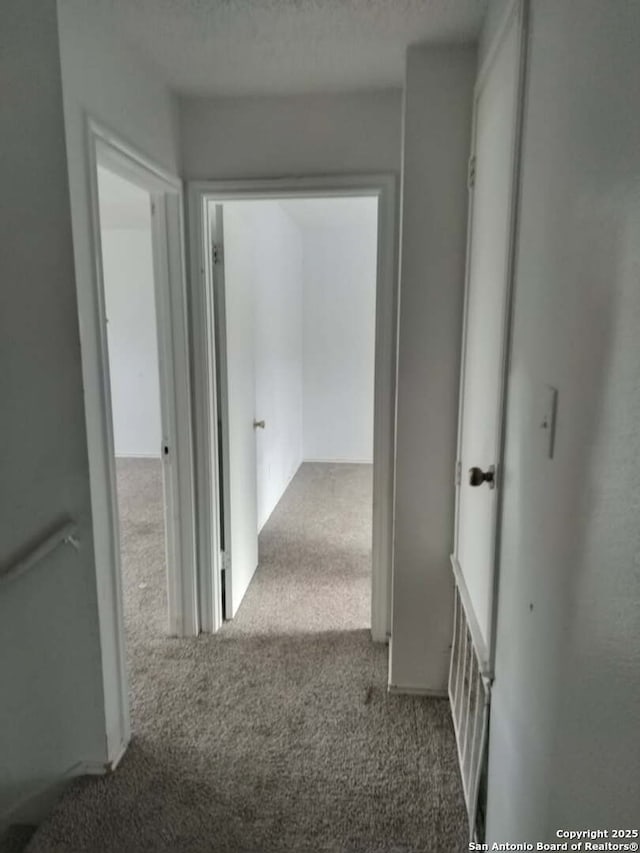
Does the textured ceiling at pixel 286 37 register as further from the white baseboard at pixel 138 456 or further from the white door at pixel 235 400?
the white baseboard at pixel 138 456

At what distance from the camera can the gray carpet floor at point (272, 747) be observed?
4.99ft

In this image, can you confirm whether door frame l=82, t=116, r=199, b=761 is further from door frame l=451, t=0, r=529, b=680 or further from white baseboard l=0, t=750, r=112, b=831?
door frame l=451, t=0, r=529, b=680

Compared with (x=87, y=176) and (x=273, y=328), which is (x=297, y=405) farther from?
(x=87, y=176)

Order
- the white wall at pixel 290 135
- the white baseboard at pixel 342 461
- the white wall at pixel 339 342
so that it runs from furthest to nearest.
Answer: the white baseboard at pixel 342 461 < the white wall at pixel 339 342 < the white wall at pixel 290 135

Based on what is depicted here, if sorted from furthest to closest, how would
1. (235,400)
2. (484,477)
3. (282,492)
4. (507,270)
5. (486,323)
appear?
1. (282,492)
2. (235,400)
3. (486,323)
4. (484,477)
5. (507,270)

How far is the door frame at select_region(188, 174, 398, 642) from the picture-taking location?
2135mm

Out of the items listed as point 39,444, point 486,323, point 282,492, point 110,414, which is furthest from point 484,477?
point 282,492

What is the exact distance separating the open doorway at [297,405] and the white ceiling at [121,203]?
92cm

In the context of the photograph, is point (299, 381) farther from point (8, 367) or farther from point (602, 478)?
point (602, 478)

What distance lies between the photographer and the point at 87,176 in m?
1.54

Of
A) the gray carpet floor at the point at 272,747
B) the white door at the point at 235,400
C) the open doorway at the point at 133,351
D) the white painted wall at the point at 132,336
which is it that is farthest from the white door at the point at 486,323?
the white painted wall at the point at 132,336

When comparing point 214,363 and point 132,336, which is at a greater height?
point 132,336

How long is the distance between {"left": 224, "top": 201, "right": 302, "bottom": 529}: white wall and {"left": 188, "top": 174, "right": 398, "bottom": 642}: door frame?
8.6 inches

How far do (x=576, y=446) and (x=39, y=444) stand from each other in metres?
1.45
